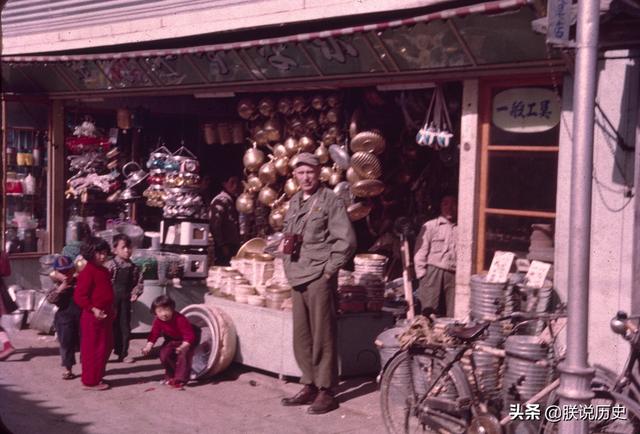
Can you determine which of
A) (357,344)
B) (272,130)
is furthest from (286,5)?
(357,344)

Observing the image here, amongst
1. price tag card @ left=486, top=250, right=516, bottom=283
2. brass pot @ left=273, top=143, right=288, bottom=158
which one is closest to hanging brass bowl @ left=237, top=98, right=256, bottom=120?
brass pot @ left=273, top=143, right=288, bottom=158

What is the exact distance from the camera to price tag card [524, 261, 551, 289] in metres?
7.15

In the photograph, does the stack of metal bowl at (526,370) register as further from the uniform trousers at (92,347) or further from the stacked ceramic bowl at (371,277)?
the uniform trousers at (92,347)

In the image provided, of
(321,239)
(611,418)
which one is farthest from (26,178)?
(611,418)

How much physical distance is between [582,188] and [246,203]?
758cm

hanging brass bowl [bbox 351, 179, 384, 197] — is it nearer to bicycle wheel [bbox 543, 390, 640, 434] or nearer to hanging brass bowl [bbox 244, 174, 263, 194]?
hanging brass bowl [bbox 244, 174, 263, 194]

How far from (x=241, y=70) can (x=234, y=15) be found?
72cm

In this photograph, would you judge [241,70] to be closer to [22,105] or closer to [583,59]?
[22,105]

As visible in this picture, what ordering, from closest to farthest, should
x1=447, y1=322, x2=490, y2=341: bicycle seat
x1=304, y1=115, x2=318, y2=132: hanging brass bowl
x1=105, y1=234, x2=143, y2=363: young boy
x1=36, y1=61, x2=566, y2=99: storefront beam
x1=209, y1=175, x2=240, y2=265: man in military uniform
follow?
x1=447, y1=322, x2=490, y2=341: bicycle seat, x1=36, y1=61, x2=566, y2=99: storefront beam, x1=105, y1=234, x2=143, y2=363: young boy, x1=304, y1=115, x2=318, y2=132: hanging brass bowl, x1=209, y1=175, x2=240, y2=265: man in military uniform

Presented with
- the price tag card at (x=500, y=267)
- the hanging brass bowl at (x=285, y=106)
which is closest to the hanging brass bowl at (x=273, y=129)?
the hanging brass bowl at (x=285, y=106)

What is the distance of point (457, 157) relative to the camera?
927 cm

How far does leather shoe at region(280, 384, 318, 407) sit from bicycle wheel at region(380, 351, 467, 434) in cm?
132

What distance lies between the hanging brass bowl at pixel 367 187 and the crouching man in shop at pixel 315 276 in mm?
2173

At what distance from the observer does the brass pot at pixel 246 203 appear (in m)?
11.7
